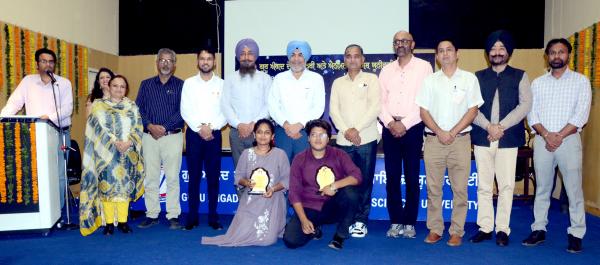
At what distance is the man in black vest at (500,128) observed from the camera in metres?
3.72

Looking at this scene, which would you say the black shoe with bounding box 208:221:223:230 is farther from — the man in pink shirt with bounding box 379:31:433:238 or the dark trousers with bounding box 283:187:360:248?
the man in pink shirt with bounding box 379:31:433:238

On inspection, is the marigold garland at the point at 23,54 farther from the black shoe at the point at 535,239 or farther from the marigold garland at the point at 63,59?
the black shoe at the point at 535,239

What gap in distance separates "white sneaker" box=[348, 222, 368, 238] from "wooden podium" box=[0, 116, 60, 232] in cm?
272

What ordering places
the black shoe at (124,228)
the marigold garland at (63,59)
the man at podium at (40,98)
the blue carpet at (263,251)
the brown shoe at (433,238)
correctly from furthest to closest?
the marigold garland at (63,59) → the man at podium at (40,98) → the black shoe at (124,228) → the brown shoe at (433,238) → the blue carpet at (263,251)

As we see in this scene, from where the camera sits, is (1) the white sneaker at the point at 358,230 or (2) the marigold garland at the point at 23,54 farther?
(2) the marigold garland at the point at 23,54

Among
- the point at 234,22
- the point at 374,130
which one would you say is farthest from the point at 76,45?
the point at 374,130

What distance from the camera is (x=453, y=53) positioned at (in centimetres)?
384

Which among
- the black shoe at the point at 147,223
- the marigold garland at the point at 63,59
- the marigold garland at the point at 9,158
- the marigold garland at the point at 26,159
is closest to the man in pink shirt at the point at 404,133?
the black shoe at the point at 147,223

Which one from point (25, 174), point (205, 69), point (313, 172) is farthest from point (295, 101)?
point (25, 174)

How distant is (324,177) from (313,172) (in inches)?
4.3

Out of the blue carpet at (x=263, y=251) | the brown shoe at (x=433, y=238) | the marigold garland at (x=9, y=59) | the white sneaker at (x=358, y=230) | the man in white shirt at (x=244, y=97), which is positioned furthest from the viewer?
the marigold garland at (x=9, y=59)

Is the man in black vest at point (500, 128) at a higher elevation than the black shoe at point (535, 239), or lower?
higher

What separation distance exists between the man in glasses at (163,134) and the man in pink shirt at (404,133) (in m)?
2.02

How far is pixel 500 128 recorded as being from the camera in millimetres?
3689
